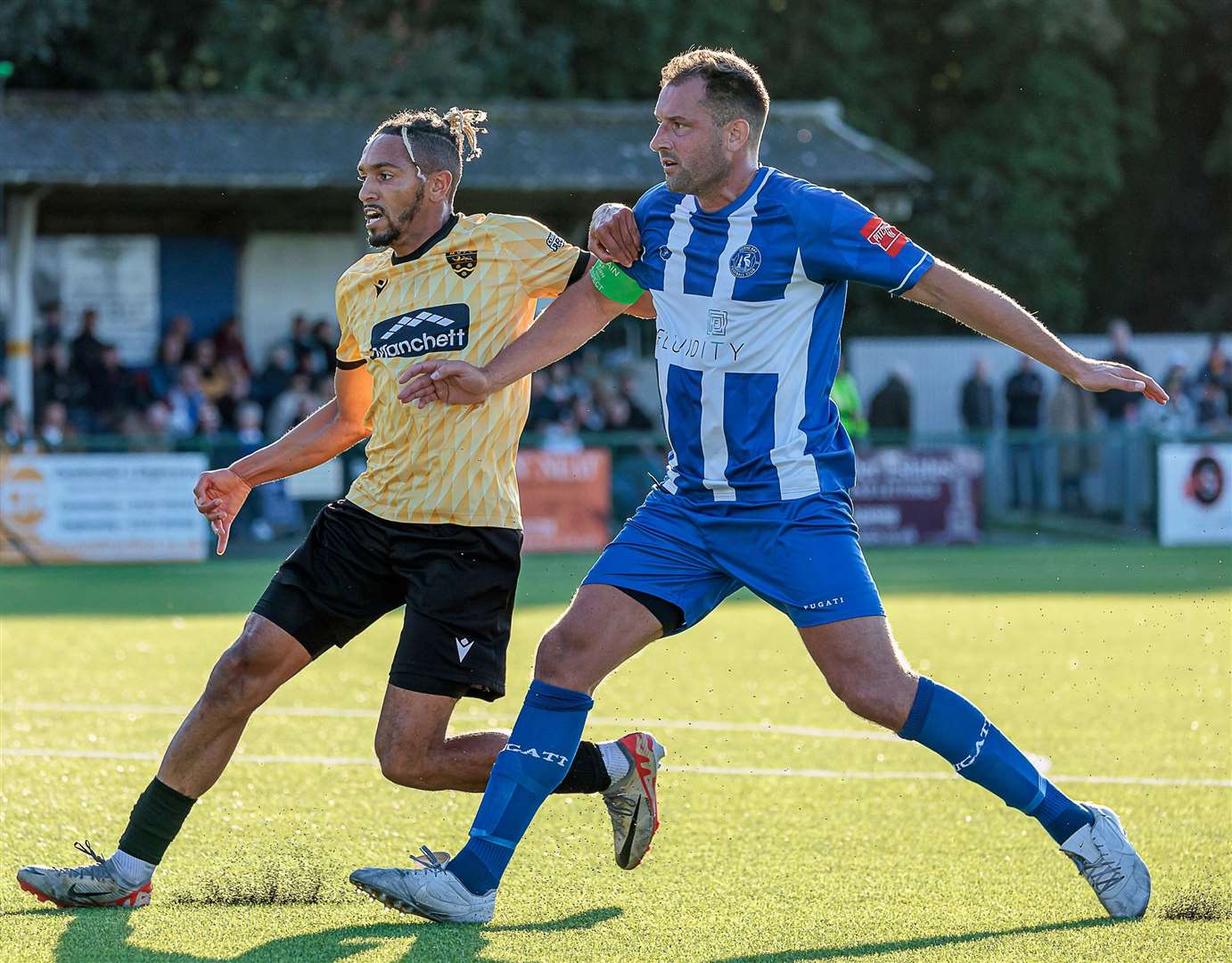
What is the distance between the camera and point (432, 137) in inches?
221

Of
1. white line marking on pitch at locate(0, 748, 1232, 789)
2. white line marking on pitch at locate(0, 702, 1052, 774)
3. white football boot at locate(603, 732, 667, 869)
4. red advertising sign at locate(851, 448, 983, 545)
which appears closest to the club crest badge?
white football boot at locate(603, 732, 667, 869)

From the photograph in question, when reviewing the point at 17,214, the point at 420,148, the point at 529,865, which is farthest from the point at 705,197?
the point at 17,214

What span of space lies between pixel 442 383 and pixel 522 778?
1.10m

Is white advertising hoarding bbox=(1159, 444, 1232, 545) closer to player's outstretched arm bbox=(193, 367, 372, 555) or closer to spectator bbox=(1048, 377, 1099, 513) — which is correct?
spectator bbox=(1048, 377, 1099, 513)

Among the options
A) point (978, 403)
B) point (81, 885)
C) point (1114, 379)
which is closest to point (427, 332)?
point (81, 885)

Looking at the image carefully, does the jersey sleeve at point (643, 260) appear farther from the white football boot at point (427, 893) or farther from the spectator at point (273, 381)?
the spectator at point (273, 381)

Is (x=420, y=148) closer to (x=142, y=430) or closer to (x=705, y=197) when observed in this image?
(x=705, y=197)

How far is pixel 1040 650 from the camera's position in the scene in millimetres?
11484

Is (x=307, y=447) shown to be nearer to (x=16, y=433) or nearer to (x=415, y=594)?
(x=415, y=594)

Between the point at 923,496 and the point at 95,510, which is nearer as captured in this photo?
the point at 95,510

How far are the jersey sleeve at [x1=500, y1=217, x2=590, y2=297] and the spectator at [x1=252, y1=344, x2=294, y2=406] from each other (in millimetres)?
17035

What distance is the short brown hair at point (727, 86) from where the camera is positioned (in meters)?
5.14

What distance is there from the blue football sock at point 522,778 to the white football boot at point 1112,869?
4.58ft

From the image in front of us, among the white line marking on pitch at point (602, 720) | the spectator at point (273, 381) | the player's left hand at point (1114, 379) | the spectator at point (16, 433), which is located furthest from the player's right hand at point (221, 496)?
the spectator at point (273, 381)
